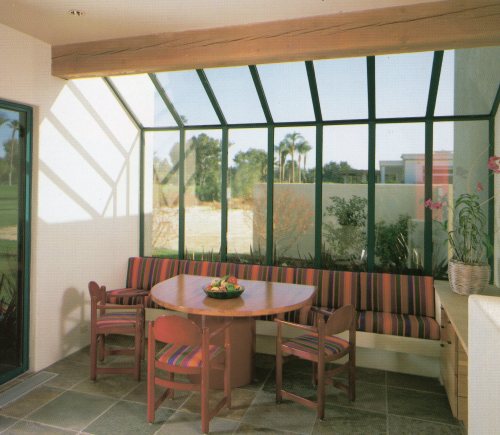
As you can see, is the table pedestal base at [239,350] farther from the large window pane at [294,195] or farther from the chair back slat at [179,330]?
the large window pane at [294,195]

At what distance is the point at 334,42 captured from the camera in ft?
10.7

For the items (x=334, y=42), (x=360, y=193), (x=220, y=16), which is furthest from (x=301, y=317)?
(x=220, y=16)

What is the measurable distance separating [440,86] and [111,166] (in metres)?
3.68

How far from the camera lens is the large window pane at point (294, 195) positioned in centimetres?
503

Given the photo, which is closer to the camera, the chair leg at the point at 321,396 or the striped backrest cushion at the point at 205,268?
the chair leg at the point at 321,396

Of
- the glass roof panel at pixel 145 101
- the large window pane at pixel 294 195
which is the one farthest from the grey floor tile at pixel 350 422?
the glass roof panel at pixel 145 101

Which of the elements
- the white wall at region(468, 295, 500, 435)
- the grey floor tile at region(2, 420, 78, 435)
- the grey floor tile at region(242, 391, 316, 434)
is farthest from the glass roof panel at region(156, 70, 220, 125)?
the white wall at region(468, 295, 500, 435)

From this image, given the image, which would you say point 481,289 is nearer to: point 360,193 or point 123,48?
point 360,193

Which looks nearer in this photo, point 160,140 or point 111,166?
point 111,166

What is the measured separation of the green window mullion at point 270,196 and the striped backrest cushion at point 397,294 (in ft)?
3.59

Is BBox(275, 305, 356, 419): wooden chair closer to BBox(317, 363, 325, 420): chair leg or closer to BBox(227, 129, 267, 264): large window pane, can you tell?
BBox(317, 363, 325, 420): chair leg

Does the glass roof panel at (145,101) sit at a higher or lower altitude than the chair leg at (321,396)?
higher

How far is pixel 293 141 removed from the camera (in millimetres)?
5102


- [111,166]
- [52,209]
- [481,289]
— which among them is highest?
[111,166]
